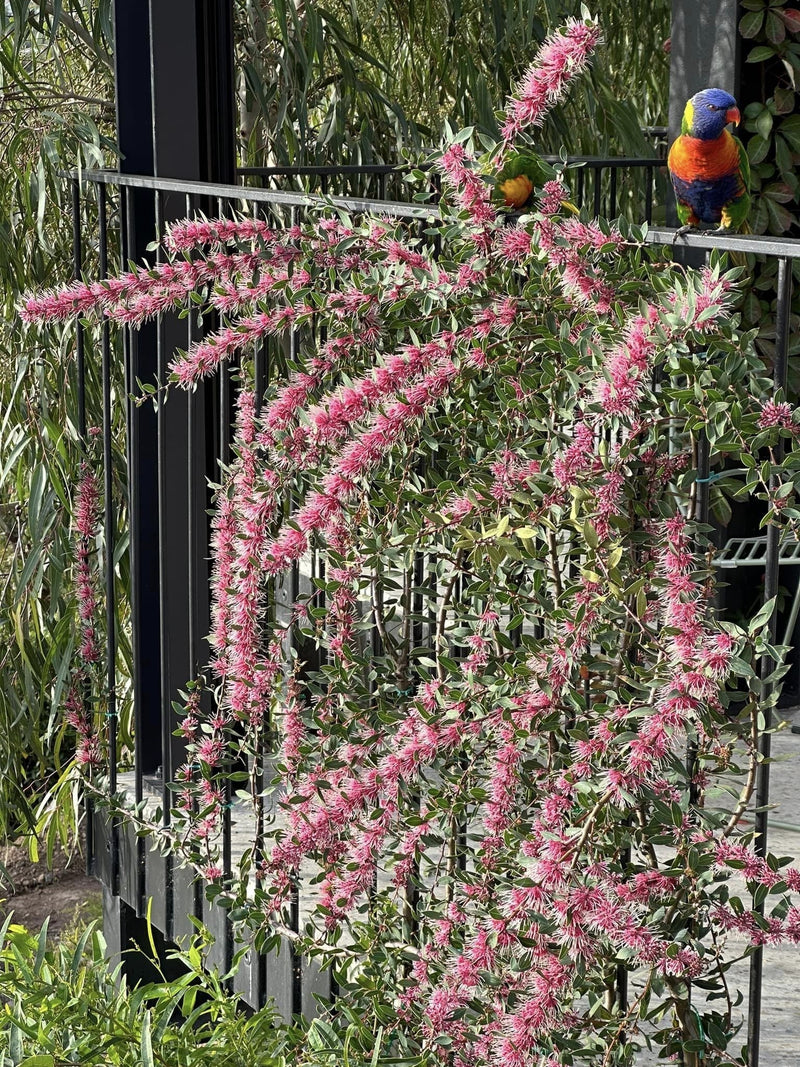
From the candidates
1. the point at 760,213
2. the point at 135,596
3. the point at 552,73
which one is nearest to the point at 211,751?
the point at 135,596

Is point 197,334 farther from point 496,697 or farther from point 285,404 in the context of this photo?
point 496,697

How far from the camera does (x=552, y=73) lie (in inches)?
59.0

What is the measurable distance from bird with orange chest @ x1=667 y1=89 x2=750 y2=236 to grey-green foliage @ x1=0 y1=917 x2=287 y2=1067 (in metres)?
1.37

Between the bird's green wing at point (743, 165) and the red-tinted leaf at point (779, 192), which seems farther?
the red-tinted leaf at point (779, 192)

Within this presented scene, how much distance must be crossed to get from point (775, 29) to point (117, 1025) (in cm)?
220

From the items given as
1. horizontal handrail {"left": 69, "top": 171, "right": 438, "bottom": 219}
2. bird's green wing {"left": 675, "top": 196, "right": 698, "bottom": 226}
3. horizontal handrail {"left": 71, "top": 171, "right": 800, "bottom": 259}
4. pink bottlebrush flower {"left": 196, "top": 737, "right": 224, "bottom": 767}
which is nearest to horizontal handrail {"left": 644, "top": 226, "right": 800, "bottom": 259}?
horizontal handrail {"left": 71, "top": 171, "right": 800, "bottom": 259}

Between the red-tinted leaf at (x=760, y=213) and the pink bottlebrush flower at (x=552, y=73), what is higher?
the pink bottlebrush flower at (x=552, y=73)

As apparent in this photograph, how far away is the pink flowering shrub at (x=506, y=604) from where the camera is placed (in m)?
1.40

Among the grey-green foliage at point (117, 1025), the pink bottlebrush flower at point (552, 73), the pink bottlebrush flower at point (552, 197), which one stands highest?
the pink bottlebrush flower at point (552, 73)

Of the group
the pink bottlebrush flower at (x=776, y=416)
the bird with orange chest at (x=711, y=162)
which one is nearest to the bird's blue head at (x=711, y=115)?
the bird with orange chest at (x=711, y=162)

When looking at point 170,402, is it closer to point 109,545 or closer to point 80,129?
point 109,545

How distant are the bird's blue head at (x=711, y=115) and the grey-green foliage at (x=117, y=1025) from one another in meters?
1.46

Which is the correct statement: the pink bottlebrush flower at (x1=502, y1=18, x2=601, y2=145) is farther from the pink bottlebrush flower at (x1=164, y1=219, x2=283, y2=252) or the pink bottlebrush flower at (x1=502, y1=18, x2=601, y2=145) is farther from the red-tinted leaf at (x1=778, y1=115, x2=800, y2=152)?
the red-tinted leaf at (x1=778, y1=115, x2=800, y2=152)

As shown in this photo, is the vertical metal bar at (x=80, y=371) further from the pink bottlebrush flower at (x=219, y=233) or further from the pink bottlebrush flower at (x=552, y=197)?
the pink bottlebrush flower at (x=552, y=197)
